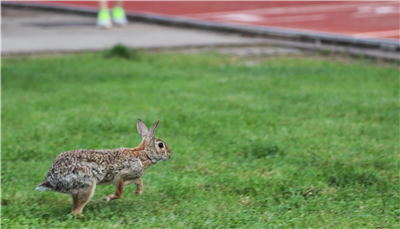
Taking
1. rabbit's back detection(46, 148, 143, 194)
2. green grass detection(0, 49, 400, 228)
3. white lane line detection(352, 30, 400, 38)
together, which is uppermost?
rabbit's back detection(46, 148, 143, 194)

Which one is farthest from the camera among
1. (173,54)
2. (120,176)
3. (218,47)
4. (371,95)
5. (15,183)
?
(218,47)

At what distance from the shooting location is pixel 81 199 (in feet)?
12.3

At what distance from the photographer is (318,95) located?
7547 millimetres

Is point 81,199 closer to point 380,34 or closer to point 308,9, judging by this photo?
point 380,34

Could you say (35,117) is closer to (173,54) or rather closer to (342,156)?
(342,156)

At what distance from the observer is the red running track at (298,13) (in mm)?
14820

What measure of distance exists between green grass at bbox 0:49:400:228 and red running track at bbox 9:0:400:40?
17.4 feet

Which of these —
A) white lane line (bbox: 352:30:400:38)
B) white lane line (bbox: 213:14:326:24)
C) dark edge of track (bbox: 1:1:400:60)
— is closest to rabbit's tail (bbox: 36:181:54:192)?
dark edge of track (bbox: 1:1:400:60)

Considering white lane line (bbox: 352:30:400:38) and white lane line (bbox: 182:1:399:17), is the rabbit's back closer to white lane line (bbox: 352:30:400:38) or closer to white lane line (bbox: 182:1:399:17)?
white lane line (bbox: 352:30:400:38)

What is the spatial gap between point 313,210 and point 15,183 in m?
2.59

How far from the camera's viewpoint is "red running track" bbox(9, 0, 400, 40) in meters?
14.8

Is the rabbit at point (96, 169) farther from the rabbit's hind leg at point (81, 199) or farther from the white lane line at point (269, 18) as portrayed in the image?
the white lane line at point (269, 18)

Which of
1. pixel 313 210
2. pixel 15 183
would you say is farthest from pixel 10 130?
pixel 313 210

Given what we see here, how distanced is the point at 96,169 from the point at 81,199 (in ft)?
0.80
